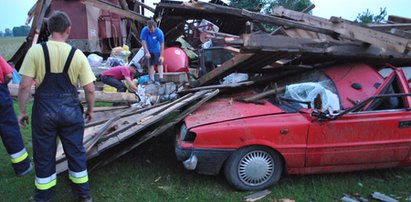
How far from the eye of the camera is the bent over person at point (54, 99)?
2998 millimetres

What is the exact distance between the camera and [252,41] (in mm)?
3879

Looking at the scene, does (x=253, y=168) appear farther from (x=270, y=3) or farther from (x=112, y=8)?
(x=270, y=3)

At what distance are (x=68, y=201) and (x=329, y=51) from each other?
3.52m

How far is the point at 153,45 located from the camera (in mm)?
8234

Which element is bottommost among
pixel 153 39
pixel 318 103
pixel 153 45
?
pixel 318 103

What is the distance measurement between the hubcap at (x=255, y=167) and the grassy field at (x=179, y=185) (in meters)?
0.18

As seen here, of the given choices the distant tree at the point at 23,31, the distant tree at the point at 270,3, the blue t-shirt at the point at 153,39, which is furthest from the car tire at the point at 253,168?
the distant tree at the point at 270,3

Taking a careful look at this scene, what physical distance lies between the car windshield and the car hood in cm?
24

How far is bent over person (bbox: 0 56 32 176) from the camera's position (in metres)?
3.84

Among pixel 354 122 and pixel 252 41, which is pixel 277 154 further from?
pixel 252 41

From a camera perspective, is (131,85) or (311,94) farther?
(131,85)

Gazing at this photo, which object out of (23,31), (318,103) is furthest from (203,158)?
(23,31)

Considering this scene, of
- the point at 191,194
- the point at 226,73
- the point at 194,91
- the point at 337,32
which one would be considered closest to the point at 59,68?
the point at 191,194

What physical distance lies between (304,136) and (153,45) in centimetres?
531
